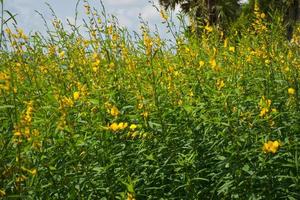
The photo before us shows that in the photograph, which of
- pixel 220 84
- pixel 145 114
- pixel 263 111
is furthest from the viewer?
pixel 220 84

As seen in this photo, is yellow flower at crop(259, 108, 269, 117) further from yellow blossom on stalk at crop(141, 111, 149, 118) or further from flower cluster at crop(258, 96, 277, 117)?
yellow blossom on stalk at crop(141, 111, 149, 118)

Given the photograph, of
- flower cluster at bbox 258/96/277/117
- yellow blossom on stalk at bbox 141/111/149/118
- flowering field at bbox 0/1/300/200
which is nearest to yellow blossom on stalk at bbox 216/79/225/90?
flowering field at bbox 0/1/300/200

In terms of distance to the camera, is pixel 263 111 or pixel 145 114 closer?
pixel 263 111

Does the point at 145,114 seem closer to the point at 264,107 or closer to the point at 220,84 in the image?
the point at 220,84

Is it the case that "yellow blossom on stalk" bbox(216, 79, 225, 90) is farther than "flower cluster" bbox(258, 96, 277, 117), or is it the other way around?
"yellow blossom on stalk" bbox(216, 79, 225, 90)

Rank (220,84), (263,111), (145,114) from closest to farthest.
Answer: (263,111) < (145,114) < (220,84)

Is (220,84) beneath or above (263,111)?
above

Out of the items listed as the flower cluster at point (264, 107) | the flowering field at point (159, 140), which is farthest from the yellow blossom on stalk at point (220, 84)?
the flower cluster at point (264, 107)

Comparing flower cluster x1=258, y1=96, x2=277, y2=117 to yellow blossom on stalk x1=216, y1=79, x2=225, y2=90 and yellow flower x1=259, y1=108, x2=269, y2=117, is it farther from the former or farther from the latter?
yellow blossom on stalk x1=216, y1=79, x2=225, y2=90

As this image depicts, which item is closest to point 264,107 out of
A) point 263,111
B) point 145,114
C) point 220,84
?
point 263,111

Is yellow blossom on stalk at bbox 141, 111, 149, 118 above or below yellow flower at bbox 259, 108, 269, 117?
above

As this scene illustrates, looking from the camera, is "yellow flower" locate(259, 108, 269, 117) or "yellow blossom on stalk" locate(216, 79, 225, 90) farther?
"yellow blossom on stalk" locate(216, 79, 225, 90)

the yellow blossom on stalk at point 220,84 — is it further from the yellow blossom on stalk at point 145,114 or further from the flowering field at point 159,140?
the yellow blossom on stalk at point 145,114

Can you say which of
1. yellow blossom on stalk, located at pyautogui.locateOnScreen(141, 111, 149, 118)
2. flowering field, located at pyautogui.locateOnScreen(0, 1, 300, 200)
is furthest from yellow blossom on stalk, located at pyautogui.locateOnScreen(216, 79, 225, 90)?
yellow blossom on stalk, located at pyautogui.locateOnScreen(141, 111, 149, 118)
